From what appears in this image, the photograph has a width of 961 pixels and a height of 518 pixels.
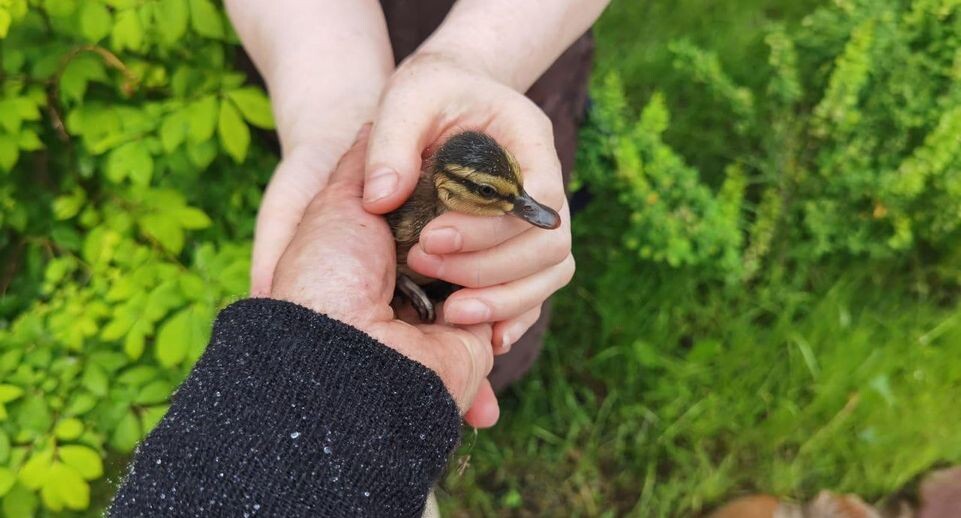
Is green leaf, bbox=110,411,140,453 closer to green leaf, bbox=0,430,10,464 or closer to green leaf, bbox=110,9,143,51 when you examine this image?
green leaf, bbox=0,430,10,464

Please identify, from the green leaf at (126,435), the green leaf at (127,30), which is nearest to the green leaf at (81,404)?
the green leaf at (126,435)

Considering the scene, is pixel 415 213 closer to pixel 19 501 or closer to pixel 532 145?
pixel 532 145

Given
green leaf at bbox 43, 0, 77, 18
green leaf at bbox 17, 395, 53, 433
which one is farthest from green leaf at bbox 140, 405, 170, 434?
green leaf at bbox 43, 0, 77, 18

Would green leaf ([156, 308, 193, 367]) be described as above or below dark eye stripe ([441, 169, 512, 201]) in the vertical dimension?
below

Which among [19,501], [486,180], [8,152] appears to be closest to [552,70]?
[486,180]

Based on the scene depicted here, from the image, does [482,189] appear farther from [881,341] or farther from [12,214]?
[881,341]

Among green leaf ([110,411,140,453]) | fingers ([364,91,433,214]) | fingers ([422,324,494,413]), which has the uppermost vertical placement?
fingers ([364,91,433,214])
